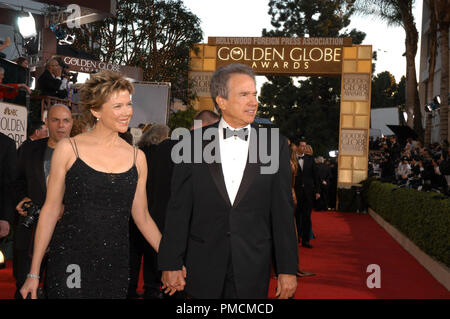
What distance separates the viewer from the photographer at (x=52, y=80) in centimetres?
1190

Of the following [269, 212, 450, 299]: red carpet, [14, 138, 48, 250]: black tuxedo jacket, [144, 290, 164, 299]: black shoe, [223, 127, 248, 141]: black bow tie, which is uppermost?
[223, 127, 248, 141]: black bow tie

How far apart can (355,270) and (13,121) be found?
5819 mm

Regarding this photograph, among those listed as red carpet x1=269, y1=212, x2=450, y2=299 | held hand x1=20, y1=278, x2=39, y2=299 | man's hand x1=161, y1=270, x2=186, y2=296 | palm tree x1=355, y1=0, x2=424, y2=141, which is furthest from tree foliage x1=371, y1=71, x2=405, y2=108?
held hand x1=20, y1=278, x2=39, y2=299

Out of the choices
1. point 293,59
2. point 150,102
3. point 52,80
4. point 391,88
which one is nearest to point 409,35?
point 293,59

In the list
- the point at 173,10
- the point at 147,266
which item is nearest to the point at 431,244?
the point at 147,266

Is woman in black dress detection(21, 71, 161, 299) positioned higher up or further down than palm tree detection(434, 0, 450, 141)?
further down

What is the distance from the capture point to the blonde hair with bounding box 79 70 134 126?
335cm

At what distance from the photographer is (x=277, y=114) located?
50.6m

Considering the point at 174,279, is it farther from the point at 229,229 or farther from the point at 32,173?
the point at 32,173

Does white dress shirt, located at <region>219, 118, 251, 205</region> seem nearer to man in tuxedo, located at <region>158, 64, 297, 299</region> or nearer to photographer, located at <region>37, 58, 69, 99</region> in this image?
man in tuxedo, located at <region>158, 64, 297, 299</region>

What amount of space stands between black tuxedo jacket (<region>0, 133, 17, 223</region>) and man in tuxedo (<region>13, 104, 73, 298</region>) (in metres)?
0.05

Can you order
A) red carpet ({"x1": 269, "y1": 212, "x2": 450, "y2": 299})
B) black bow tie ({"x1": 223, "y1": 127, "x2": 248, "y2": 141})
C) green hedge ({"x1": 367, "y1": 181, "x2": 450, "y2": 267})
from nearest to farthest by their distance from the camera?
black bow tie ({"x1": 223, "y1": 127, "x2": 248, "y2": 141})
red carpet ({"x1": 269, "y1": 212, "x2": 450, "y2": 299})
green hedge ({"x1": 367, "y1": 181, "x2": 450, "y2": 267})

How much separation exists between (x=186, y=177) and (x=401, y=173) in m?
16.5

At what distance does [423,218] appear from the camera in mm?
10672
